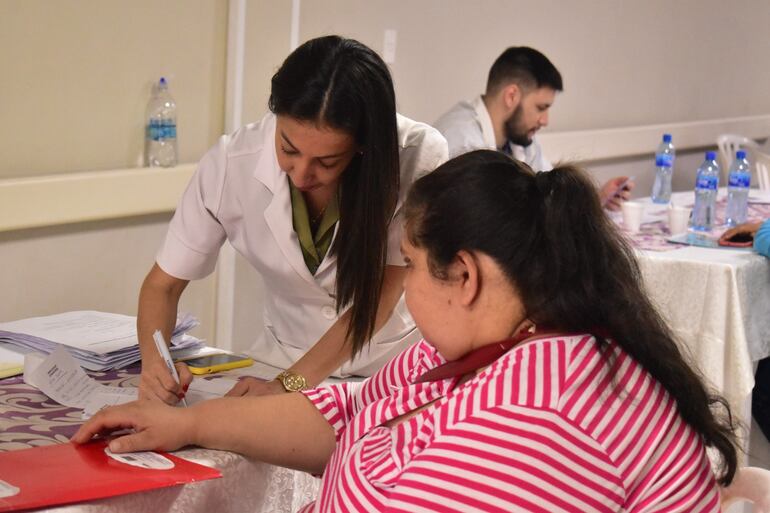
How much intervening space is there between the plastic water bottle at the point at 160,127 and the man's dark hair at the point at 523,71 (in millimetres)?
1407

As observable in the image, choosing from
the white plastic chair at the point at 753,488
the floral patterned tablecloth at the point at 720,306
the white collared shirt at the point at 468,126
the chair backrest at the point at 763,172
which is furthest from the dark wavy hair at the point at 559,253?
the chair backrest at the point at 763,172

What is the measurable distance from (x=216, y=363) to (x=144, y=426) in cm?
48

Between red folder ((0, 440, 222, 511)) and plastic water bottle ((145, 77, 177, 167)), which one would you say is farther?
plastic water bottle ((145, 77, 177, 167))

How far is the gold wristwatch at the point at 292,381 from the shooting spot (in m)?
1.68

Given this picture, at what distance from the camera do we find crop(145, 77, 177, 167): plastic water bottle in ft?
10.7

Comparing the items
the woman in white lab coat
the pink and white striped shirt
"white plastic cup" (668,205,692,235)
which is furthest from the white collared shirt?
the pink and white striped shirt

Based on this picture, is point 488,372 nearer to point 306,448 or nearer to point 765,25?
point 306,448

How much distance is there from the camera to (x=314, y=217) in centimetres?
202

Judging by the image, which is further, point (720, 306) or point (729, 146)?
point (729, 146)

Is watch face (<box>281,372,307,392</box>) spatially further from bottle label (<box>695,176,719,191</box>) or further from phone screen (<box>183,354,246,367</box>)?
bottle label (<box>695,176,719,191</box>)

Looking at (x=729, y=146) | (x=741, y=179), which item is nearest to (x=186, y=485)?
(x=741, y=179)

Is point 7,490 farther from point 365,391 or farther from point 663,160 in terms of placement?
point 663,160

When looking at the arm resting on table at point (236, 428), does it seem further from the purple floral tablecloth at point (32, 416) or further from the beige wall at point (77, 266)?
the beige wall at point (77, 266)

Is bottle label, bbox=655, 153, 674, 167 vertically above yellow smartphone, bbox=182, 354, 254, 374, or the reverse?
bottle label, bbox=655, 153, 674, 167
